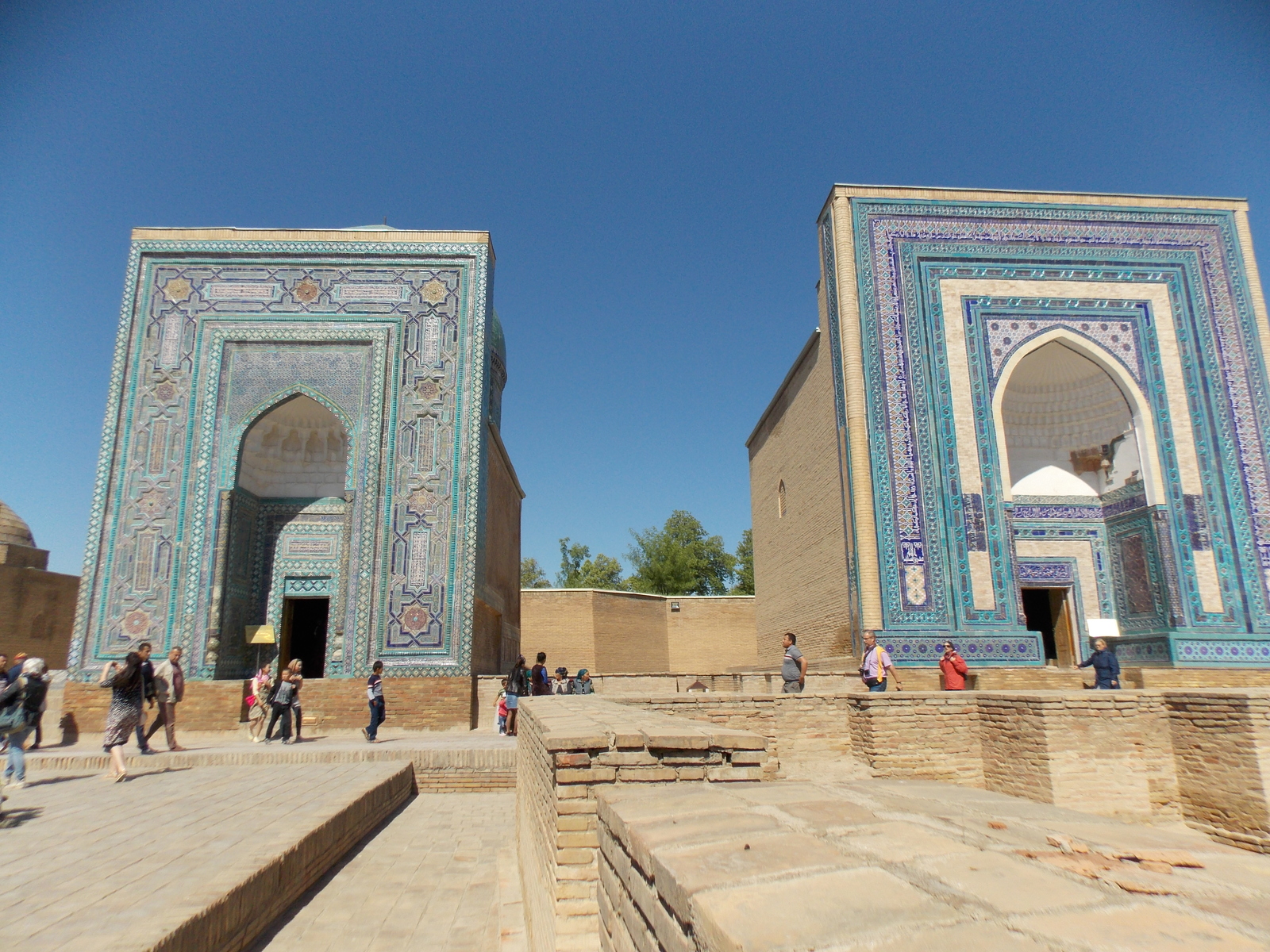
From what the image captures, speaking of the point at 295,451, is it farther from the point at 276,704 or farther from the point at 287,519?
the point at 276,704

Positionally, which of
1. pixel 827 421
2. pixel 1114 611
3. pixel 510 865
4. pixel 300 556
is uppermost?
pixel 827 421

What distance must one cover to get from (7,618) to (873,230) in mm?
16902

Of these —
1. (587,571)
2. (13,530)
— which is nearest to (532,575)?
(587,571)

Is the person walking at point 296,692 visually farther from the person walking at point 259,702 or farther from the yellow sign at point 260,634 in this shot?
the yellow sign at point 260,634

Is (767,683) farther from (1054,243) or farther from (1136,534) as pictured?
(1054,243)

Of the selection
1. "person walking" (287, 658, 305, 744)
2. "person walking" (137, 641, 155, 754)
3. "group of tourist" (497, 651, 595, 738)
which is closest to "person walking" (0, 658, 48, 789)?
"person walking" (137, 641, 155, 754)

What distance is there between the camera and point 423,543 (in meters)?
11.6

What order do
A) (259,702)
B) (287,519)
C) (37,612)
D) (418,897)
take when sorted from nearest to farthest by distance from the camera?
(418,897) < (259,702) < (287,519) < (37,612)

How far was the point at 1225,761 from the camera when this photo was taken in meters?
6.84

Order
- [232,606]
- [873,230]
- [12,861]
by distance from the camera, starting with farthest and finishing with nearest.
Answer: [873,230] < [232,606] < [12,861]

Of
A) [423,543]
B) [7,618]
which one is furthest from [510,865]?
[7,618]

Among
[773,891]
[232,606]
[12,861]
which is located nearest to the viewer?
[773,891]

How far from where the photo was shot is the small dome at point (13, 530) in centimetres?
1631

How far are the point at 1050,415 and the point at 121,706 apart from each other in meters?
13.5
